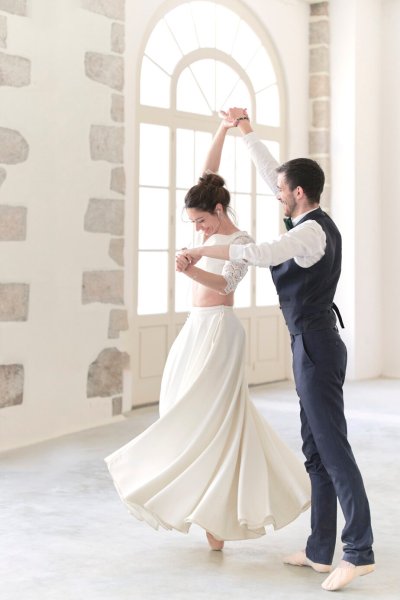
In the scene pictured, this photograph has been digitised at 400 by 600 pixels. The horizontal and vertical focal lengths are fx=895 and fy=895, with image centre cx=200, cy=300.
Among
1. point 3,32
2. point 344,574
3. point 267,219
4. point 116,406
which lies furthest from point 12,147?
point 344,574

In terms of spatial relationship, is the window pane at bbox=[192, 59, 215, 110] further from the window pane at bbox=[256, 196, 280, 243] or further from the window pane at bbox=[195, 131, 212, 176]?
the window pane at bbox=[256, 196, 280, 243]

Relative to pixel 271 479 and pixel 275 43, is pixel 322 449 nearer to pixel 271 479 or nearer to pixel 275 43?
pixel 271 479

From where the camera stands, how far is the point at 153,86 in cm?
663

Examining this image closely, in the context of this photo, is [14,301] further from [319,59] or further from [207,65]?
[319,59]

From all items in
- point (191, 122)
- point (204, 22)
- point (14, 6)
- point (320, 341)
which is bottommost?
point (320, 341)

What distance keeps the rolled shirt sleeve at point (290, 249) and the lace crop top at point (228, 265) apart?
39 centimetres

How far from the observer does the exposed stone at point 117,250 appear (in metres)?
6.00

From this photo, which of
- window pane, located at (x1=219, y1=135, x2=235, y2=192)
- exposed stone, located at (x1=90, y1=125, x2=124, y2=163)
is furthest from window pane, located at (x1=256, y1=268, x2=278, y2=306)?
exposed stone, located at (x1=90, y1=125, x2=124, y2=163)

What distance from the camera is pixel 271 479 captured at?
11.0 feet

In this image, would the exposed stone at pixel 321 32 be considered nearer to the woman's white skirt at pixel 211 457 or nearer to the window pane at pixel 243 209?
the window pane at pixel 243 209

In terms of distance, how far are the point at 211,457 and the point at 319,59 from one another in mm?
5577

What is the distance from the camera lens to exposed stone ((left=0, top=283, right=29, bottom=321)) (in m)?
5.25

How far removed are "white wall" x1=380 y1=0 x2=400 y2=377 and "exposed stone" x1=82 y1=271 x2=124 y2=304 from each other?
126 inches

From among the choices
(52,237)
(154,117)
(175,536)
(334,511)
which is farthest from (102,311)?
(334,511)
